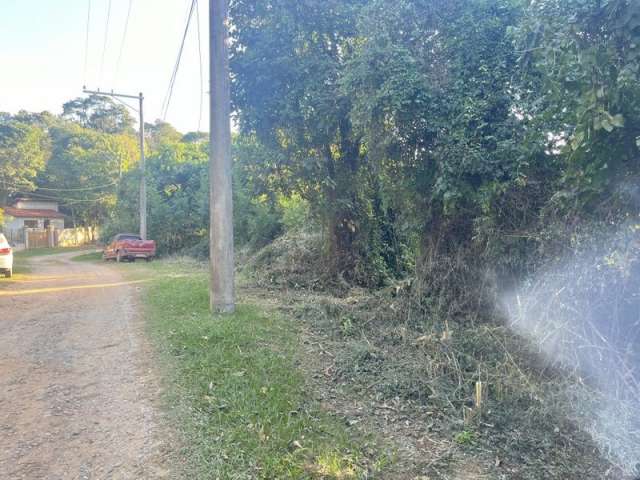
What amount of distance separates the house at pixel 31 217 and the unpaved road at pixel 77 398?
3407 cm

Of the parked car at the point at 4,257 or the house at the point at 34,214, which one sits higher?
the house at the point at 34,214

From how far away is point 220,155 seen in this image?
7.18 metres

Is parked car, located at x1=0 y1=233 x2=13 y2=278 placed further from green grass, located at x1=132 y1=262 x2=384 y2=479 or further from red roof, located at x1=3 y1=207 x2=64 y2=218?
red roof, located at x1=3 y1=207 x2=64 y2=218

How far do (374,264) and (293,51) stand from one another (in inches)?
192

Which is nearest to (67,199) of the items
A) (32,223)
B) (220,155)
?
A: (32,223)

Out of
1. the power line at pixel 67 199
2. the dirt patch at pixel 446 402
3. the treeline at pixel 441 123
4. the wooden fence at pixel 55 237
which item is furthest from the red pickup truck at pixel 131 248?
the power line at pixel 67 199

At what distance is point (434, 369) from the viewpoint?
4.77 metres

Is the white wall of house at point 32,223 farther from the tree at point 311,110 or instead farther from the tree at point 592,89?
the tree at point 592,89

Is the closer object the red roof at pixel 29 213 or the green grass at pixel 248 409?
the green grass at pixel 248 409

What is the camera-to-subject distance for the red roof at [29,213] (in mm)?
37594

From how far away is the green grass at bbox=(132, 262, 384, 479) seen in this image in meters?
3.08

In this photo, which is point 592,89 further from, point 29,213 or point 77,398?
point 29,213

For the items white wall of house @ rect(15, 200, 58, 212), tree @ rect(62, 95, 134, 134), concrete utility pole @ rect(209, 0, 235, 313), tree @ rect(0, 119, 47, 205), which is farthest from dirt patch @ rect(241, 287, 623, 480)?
tree @ rect(62, 95, 134, 134)

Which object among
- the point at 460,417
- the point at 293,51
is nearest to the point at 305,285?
the point at 293,51
